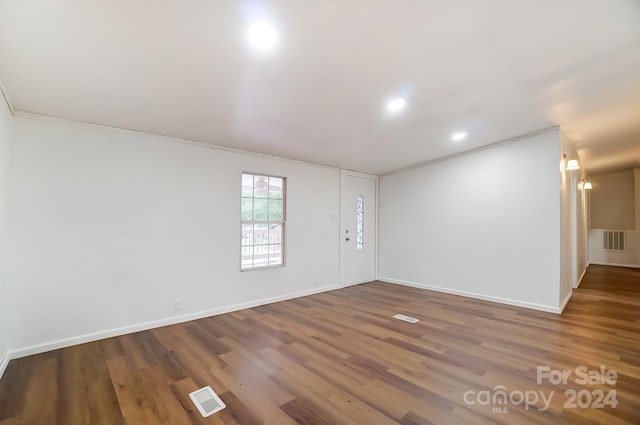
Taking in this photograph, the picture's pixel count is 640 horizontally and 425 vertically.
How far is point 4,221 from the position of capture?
2.61 meters

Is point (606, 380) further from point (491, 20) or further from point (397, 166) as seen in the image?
point (397, 166)

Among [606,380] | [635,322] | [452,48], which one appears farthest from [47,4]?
[635,322]

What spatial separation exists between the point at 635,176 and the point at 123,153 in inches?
469

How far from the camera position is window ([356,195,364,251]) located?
246 inches

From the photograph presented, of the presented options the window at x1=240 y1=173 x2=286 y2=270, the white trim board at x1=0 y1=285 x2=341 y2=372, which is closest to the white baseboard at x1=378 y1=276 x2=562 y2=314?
the white trim board at x1=0 y1=285 x2=341 y2=372

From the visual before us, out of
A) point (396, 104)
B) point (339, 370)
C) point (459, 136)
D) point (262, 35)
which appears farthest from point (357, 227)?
point (262, 35)

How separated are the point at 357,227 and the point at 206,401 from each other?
4596mm

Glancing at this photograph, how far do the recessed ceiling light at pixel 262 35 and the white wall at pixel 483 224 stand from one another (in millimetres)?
4257

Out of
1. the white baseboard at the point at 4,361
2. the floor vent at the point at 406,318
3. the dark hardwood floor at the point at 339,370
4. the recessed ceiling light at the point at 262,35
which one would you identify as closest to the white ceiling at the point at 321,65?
the recessed ceiling light at the point at 262,35

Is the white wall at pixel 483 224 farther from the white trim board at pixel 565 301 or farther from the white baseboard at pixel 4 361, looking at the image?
the white baseboard at pixel 4 361

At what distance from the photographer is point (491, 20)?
194cm

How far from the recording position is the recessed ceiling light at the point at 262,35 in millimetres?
1872

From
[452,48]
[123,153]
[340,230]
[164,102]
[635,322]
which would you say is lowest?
[635,322]

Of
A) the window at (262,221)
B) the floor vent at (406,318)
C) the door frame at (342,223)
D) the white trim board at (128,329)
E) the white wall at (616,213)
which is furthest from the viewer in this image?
the white wall at (616,213)
